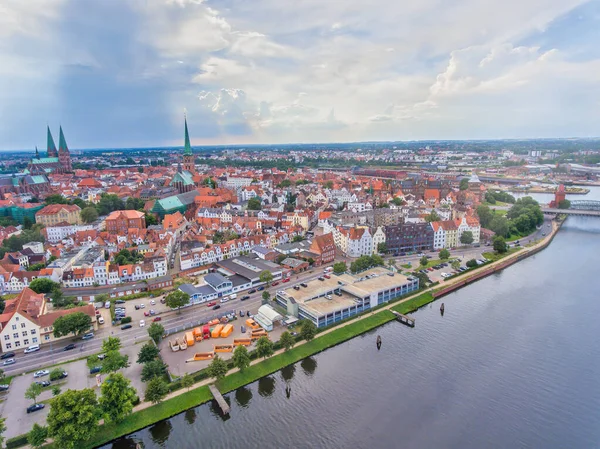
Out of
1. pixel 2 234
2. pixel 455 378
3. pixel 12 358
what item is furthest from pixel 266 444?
pixel 2 234

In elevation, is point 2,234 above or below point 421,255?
above

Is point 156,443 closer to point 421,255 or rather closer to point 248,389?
point 248,389

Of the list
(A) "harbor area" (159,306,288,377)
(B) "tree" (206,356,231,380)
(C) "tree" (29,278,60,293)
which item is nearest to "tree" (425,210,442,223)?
(A) "harbor area" (159,306,288,377)

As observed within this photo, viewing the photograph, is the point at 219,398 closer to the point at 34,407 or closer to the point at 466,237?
the point at 34,407

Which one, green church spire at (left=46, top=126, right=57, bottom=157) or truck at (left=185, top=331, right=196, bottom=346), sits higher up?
green church spire at (left=46, top=126, right=57, bottom=157)

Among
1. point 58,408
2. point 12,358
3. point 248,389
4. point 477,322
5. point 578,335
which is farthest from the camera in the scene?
point 477,322

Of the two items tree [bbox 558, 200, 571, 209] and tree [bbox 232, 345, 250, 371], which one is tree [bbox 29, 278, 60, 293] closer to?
tree [bbox 232, 345, 250, 371]
